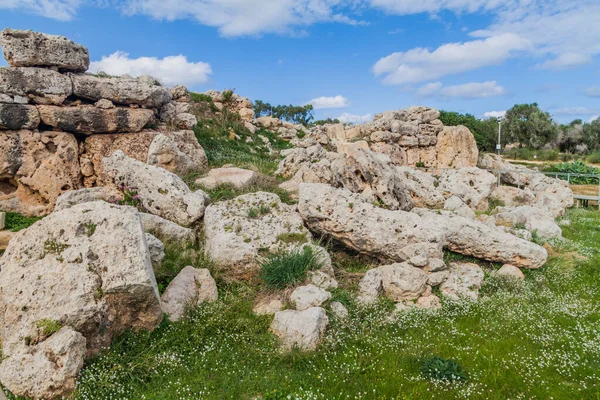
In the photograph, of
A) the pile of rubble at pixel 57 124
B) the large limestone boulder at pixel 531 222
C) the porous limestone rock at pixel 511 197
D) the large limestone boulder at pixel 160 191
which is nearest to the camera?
the large limestone boulder at pixel 160 191

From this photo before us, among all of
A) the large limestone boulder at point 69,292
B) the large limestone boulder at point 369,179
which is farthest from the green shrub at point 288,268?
the large limestone boulder at point 369,179

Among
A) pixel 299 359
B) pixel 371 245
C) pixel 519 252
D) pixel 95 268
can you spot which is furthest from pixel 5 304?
pixel 519 252

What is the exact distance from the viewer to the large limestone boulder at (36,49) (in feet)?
42.8

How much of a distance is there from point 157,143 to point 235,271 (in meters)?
7.69

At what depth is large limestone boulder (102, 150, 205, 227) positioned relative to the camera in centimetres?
969

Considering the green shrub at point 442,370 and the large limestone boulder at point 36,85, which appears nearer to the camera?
the green shrub at point 442,370

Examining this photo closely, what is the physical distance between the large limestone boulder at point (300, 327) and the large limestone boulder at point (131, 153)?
355 inches

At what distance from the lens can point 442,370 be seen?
5223mm

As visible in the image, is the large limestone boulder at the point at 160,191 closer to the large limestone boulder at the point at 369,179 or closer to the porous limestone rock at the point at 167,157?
the porous limestone rock at the point at 167,157

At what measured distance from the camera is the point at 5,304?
18.0ft

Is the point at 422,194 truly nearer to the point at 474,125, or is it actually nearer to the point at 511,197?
the point at 511,197

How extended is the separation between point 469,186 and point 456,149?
10577 millimetres

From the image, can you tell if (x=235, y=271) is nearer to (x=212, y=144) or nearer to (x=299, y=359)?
(x=299, y=359)

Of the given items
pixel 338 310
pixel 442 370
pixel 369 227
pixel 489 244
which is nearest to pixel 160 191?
pixel 369 227
